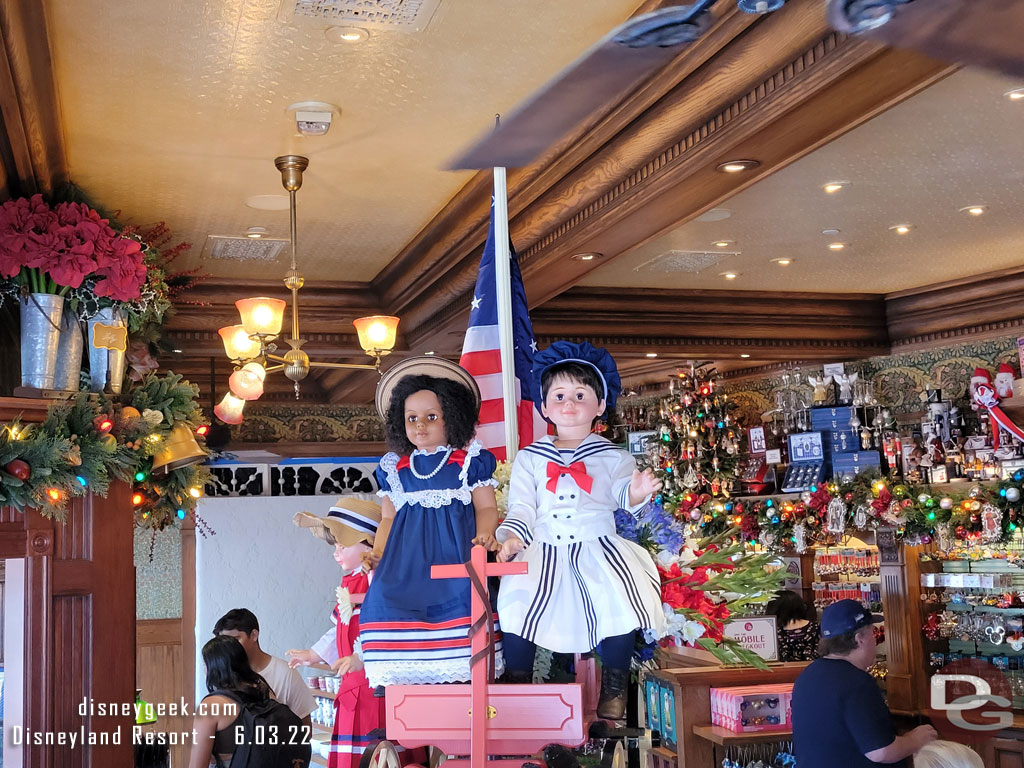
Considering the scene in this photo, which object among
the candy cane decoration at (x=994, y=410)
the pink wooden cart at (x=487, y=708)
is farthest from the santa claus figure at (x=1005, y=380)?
the pink wooden cart at (x=487, y=708)

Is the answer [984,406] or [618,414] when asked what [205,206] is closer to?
[984,406]

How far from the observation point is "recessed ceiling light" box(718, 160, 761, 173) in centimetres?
353

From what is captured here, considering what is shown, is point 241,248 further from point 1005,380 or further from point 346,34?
point 1005,380

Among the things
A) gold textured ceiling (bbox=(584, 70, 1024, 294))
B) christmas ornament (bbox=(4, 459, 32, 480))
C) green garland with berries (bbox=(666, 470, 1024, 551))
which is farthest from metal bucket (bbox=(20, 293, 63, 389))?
green garland with berries (bbox=(666, 470, 1024, 551))

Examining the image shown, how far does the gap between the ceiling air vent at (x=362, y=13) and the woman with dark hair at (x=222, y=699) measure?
2.02m

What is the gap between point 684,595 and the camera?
6.64 ft

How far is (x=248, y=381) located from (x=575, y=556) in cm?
285

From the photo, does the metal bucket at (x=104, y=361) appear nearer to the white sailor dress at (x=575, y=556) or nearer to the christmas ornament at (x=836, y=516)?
the white sailor dress at (x=575, y=556)

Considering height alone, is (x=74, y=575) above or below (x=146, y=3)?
below

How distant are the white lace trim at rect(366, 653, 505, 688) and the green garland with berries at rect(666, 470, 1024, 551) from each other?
3.86 m

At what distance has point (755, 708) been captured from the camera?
414 centimetres

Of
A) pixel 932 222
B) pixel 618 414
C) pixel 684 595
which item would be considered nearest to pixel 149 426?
pixel 684 595

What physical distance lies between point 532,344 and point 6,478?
1.65 m

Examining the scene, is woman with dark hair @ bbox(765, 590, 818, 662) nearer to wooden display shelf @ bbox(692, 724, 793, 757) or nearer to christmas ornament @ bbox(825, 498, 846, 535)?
christmas ornament @ bbox(825, 498, 846, 535)
